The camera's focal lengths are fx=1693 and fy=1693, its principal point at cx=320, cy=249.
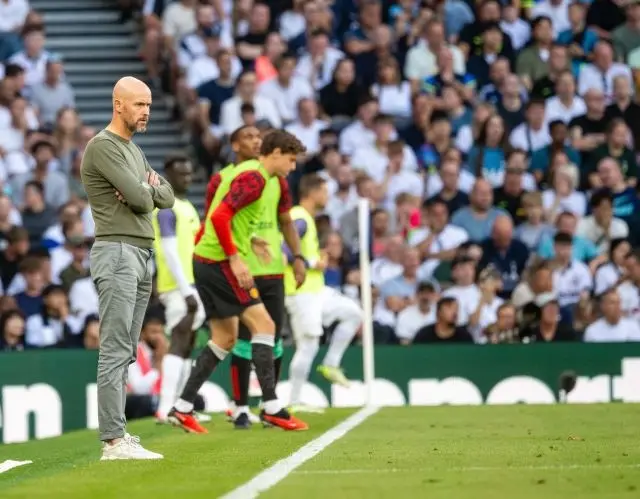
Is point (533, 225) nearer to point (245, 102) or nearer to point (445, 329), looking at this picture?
point (445, 329)

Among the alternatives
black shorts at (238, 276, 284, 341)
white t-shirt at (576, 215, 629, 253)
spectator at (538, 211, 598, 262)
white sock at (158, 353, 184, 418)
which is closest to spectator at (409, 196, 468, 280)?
spectator at (538, 211, 598, 262)

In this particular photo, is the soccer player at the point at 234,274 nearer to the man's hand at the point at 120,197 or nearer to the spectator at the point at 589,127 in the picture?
the man's hand at the point at 120,197

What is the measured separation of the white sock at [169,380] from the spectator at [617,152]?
8.25 m

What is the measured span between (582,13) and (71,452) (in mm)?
13611

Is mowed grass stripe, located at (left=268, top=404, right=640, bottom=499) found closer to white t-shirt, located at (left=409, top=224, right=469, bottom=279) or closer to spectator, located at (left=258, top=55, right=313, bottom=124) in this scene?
white t-shirt, located at (left=409, top=224, right=469, bottom=279)

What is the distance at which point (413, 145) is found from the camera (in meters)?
21.3

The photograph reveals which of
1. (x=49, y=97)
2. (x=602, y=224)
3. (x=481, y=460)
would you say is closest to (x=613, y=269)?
(x=602, y=224)

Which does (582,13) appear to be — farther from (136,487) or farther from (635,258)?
(136,487)

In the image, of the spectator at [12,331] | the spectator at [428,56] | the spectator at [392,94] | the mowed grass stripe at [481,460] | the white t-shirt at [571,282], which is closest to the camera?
the mowed grass stripe at [481,460]

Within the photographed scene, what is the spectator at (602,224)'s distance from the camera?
19.9 meters

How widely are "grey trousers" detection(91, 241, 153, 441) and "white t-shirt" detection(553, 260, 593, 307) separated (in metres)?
10.3

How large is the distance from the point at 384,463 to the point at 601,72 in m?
14.2

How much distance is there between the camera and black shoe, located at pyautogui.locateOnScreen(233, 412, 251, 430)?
12750 millimetres

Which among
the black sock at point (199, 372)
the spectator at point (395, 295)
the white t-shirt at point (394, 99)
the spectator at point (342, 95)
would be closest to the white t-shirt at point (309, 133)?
the spectator at point (342, 95)
